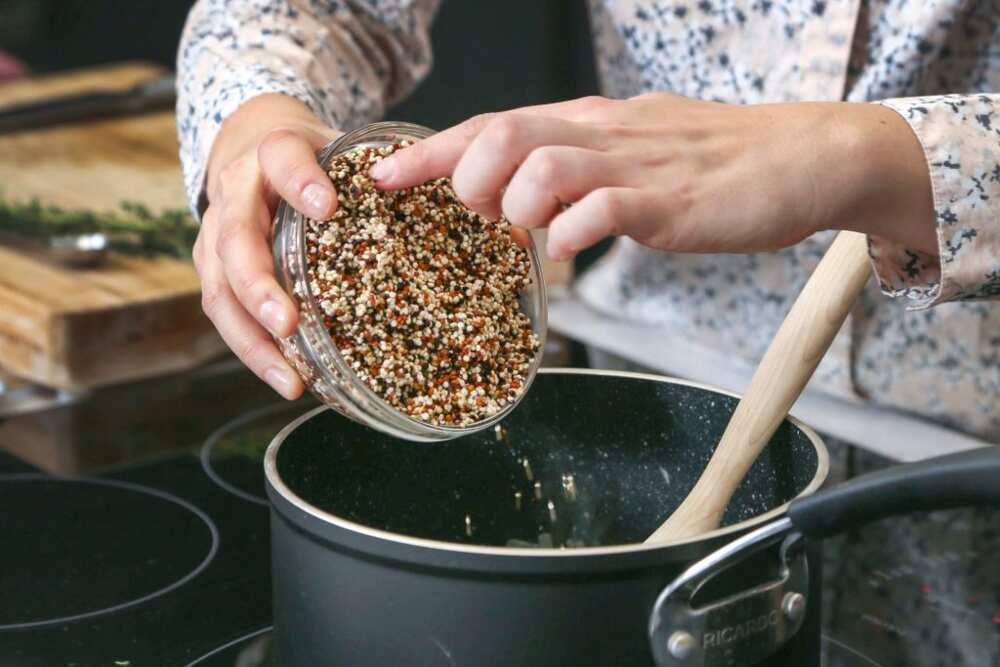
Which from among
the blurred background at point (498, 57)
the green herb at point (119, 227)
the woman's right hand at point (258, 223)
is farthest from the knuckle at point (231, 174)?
the blurred background at point (498, 57)

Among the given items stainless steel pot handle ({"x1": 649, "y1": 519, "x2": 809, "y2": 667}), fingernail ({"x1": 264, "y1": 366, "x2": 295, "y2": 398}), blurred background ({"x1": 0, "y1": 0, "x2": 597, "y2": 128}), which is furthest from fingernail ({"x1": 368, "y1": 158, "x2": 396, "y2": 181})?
blurred background ({"x1": 0, "y1": 0, "x2": 597, "y2": 128})

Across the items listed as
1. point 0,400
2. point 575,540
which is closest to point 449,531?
point 575,540

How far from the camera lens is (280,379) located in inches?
25.1

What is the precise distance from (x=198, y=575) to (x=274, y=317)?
0.23 metres

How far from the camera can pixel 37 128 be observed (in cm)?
170

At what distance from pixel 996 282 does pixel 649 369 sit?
47 centimetres

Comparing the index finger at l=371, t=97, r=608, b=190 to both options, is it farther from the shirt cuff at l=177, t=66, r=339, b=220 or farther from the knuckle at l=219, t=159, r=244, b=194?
the shirt cuff at l=177, t=66, r=339, b=220

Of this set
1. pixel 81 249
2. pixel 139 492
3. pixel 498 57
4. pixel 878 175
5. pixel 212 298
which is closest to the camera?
pixel 878 175

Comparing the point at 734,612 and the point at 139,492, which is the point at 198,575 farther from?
the point at 734,612

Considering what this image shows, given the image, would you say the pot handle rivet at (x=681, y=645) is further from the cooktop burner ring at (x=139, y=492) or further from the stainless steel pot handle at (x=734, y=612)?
→ the cooktop burner ring at (x=139, y=492)

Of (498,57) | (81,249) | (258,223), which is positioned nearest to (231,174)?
(258,223)

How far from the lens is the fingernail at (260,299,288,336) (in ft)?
1.91

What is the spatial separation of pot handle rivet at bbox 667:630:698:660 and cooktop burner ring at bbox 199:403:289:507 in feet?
1.31

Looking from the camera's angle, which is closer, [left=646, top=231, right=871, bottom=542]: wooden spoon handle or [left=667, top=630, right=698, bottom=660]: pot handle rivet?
[left=667, top=630, right=698, bottom=660]: pot handle rivet
